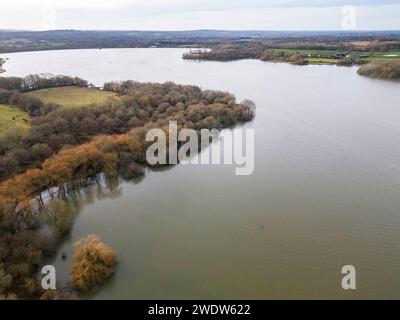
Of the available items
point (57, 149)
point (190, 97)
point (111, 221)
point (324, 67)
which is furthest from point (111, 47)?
point (111, 221)

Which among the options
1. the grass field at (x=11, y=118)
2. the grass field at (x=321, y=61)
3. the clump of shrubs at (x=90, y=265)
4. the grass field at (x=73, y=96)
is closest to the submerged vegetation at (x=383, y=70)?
the grass field at (x=321, y=61)

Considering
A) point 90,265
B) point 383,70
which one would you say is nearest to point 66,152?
point 90,265

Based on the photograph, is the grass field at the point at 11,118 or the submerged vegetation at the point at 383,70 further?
the submerged vegetation at the point at 383,70

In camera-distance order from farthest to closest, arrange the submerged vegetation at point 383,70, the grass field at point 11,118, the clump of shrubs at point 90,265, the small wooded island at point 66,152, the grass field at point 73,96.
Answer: the submerged vegetation at point 383,70 < the grass field at point 73,96 < the grass field at point 11,118 < the small wooded island at point 66,152 < the clump of shrubs at point 90,265

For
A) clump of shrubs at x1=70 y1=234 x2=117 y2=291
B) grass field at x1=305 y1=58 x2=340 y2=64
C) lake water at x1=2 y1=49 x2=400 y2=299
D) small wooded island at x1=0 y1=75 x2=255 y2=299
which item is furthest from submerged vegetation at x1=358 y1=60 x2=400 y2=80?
clump of shrubs at x1=70 y1=234 x2=117 y2=291

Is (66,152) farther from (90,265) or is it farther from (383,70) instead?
(383,70)

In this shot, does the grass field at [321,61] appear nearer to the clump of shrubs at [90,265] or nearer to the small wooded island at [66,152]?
the small wooded island at [66,152]
